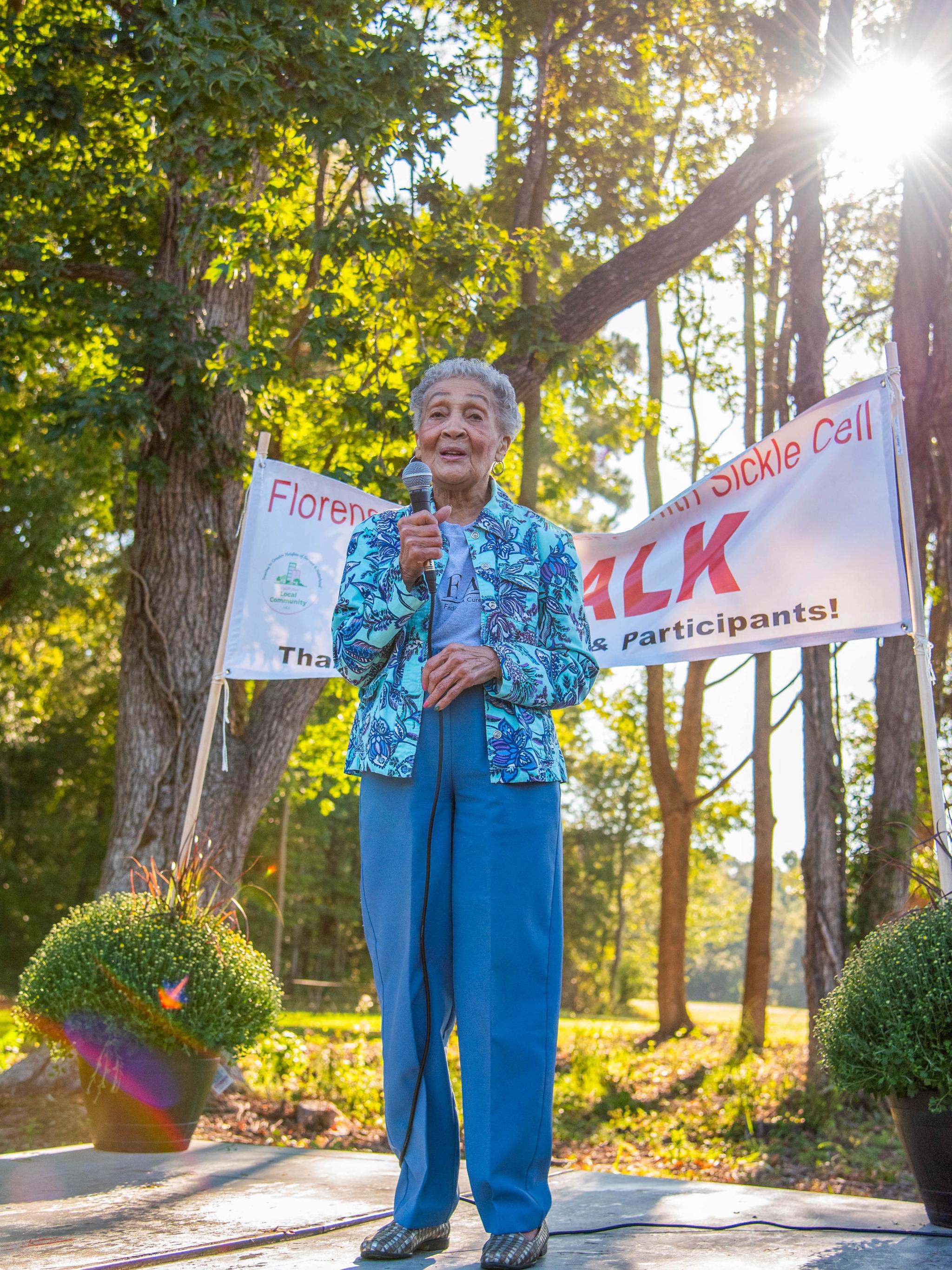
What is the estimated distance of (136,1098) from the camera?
425 cm

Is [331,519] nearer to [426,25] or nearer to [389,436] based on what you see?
[389,436]

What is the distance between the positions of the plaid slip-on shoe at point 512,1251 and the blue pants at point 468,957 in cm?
7

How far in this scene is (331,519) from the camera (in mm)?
5879

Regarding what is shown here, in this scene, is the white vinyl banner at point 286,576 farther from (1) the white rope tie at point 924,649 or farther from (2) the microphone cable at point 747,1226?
(2) the microphone cable at point 747,1226

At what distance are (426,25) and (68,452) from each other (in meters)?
6.88

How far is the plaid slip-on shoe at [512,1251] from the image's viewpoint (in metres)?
2.35

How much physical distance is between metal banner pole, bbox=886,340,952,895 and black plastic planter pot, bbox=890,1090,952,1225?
851mm

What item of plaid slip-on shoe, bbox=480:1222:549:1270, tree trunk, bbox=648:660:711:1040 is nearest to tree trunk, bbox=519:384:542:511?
tree trunk, bbox=648:660:711:1040

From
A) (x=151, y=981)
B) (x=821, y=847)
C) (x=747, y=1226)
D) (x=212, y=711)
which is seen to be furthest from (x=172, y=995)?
(x=821, y=847)

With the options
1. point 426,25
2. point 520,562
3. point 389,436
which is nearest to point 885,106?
point 426,25

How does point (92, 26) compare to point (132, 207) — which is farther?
point (132, 207)

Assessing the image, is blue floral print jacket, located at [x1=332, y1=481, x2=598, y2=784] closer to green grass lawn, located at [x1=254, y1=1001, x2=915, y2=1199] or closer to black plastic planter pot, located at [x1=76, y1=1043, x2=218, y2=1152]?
black plastic planter pot, located at [x1=76, y1=1043, x2=218, y2=1152]

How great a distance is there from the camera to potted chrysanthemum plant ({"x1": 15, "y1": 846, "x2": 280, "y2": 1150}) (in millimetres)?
4254

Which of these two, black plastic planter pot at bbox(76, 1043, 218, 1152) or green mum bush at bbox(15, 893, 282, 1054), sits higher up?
green mum bush at bbox(15, 893, 282, 1054)
